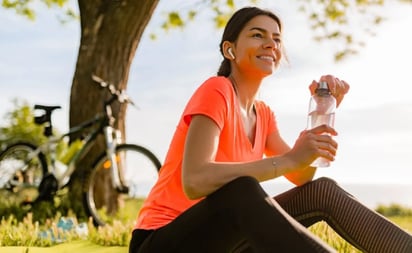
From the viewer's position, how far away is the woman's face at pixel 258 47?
3.07 m

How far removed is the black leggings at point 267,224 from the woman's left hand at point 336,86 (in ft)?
1.25

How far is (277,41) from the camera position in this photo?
126 inches

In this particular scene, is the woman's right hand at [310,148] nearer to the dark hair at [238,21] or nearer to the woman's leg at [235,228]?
the woman's leg at [235,228]

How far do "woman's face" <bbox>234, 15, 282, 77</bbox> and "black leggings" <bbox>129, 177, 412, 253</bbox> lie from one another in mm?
574

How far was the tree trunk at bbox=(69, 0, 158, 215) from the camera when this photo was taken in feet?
28.0

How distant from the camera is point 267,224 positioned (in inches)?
97.8

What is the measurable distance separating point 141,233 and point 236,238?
45 centimetres

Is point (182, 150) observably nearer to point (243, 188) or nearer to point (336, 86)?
point (243, 188)

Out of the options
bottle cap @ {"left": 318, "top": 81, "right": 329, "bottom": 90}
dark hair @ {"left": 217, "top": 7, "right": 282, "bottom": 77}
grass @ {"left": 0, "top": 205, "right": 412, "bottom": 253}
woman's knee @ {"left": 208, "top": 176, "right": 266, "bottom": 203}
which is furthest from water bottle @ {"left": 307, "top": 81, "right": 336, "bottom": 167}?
grass @ {"left": 0, "top": 205, "right": 412, "bottom": 253}

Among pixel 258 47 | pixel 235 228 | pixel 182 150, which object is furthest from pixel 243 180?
pixel 258 47

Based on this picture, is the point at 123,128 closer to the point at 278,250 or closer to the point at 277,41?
the point at 277,41

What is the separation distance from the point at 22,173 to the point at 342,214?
551 centimetres

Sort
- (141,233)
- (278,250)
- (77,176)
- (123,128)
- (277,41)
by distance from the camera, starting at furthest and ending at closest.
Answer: (123,128) < (77,176) < (277,41) < (141,233) < (278,250)

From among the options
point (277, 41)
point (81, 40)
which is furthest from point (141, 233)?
point (81, 40)
